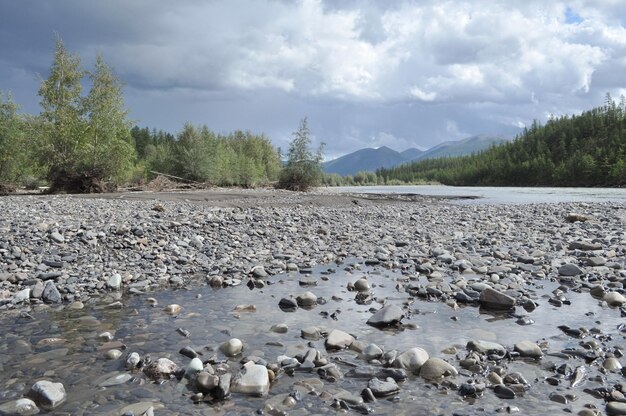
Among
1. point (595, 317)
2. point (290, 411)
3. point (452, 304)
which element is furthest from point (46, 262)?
point (595, 317)

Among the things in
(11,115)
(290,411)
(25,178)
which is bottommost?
(290,411)

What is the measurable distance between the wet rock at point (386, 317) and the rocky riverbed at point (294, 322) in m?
0.03

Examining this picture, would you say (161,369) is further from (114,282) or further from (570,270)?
(570,270)

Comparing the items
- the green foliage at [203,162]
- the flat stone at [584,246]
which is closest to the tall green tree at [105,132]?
the green foliage at [203,162]

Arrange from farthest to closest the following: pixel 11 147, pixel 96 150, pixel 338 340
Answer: pixel 11 147 < pixel 96 150 < pixel 338 340

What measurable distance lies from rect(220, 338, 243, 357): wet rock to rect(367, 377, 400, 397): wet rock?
171cm

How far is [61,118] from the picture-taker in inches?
1355

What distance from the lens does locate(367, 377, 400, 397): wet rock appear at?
429 cm

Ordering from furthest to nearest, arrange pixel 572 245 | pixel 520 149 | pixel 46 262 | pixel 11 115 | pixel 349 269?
pixel 520 149
pixel 11 115
pixel 572 245
pixel 349 269
pixel 46 262

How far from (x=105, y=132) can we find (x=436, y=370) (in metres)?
36.1

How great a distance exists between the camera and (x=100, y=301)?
297 inches

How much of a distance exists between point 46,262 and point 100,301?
7.80 feet

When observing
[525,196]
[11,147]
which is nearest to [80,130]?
[11,147]

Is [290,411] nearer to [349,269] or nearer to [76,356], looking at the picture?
[76,356]
